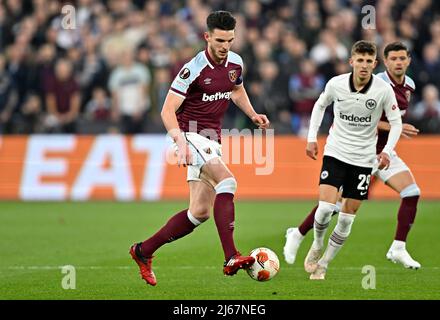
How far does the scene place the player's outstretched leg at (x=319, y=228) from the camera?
9.98 metres

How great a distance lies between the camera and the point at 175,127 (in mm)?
9289

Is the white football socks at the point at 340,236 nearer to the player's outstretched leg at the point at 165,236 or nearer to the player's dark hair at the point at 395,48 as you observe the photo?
the player's outstretched leg at the point at 165,236

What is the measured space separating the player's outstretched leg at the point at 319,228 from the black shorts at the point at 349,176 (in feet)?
0.78

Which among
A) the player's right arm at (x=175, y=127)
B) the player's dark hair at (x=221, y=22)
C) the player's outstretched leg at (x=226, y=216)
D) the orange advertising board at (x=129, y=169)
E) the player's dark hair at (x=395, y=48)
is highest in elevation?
the player's dark hair at (x=221, y=22)

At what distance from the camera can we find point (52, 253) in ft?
40.0

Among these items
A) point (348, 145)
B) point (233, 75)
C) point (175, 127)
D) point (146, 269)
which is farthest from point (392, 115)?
point (146, 269)

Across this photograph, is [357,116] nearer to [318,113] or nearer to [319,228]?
[318,113]

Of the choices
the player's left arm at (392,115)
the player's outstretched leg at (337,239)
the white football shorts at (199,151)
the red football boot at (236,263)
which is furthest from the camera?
the player's outstretched leg at (337,239)

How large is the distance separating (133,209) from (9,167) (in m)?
3.06

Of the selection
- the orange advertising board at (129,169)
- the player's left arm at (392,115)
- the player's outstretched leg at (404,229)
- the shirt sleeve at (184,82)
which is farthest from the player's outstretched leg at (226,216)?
the orange advertising board at (129,169)

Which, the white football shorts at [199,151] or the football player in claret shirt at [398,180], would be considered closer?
the white football shorts at [199,151]

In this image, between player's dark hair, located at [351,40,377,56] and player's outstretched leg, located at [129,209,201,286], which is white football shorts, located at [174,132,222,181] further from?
player's dark hair, located at [351,40,377,56]
